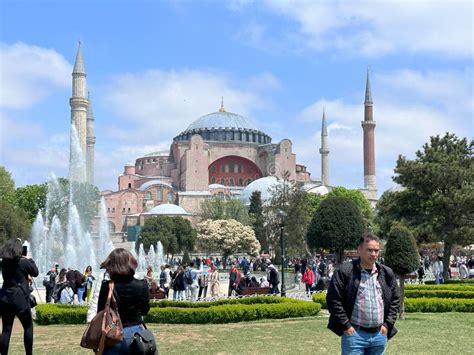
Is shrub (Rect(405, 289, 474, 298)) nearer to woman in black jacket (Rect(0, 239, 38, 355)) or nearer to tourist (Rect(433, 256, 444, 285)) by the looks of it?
tourist (Rect(433, 256, 444, 285))

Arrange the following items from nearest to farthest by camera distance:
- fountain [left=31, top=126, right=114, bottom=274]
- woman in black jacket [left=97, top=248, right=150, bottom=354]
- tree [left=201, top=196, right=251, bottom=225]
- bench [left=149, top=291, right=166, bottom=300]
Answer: woman in black jacket [left=97, top=248, right=150, bottom=354]
bench [left=149, top=291, right=166, bottom=300]
fountain [left=31, top=126, right=114, bottom=274]
tree [left=201, top=196, right=251, bottom=225]

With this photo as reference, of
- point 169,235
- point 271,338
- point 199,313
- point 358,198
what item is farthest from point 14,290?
point 358,198

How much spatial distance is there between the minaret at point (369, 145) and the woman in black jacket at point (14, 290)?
6231 cm

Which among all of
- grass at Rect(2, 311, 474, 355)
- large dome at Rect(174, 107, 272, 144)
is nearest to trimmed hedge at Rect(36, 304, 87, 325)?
grass at Rect(2, 311, 474, 355)

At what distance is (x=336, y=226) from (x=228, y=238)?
36.6 ft

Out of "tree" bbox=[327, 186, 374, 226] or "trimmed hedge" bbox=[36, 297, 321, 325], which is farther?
"tree" bbox=[327, 186, 374, 226]

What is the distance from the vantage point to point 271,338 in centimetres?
868

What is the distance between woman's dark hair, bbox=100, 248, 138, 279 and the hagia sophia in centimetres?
5787

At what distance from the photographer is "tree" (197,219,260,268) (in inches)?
1758

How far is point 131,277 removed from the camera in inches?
152

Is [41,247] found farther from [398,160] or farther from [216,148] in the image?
[216,148]

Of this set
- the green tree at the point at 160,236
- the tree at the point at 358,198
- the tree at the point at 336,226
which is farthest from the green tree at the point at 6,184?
the tree at the point at 336,226

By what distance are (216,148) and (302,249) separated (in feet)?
116

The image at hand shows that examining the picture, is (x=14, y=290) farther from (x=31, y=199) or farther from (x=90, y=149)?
(x=90, y=149)
